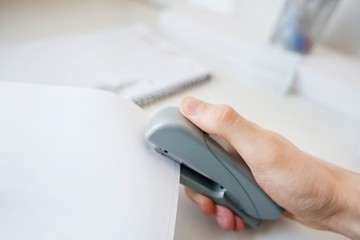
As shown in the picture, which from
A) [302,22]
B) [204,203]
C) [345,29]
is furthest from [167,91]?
[345,29]

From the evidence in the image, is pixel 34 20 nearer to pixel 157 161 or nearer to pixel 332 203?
pixel 157 161

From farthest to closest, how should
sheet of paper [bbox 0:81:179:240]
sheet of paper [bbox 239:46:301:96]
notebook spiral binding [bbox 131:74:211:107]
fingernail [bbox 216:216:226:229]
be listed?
1. sheet of paper [bbox 239:46:301:96]
2. notebook spiral binding [bbox 131:74:211:107]
3. fingernail [bbox 216:216:226:229]
4. sheet of paper [bbox 0:81:179:240]

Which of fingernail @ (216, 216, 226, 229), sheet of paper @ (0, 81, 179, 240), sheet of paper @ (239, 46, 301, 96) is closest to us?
sheet of paper @ (0, 81, 179, 240)

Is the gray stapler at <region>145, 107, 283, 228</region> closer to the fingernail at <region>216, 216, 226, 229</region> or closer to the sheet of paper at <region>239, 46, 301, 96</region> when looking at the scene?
the fingernail at <region>216, 216, 226, 229</region>

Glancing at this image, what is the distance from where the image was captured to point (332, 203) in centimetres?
33

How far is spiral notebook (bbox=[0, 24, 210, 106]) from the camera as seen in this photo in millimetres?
473

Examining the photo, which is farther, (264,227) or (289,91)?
(289,91)

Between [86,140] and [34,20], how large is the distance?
0.56m

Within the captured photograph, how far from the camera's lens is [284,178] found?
307 millimetres

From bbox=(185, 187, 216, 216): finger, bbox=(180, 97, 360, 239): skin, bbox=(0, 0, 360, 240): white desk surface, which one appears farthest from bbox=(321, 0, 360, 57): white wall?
bbox=(185, 187, 216, 216): finger

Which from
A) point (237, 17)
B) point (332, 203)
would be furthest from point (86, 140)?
point (237, 17)

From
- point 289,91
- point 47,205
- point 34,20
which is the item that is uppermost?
point 34,20

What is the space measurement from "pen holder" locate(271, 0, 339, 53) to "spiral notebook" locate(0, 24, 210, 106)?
21cm

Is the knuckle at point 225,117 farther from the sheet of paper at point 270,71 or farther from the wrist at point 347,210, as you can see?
the sheet of paper at point 270,71
